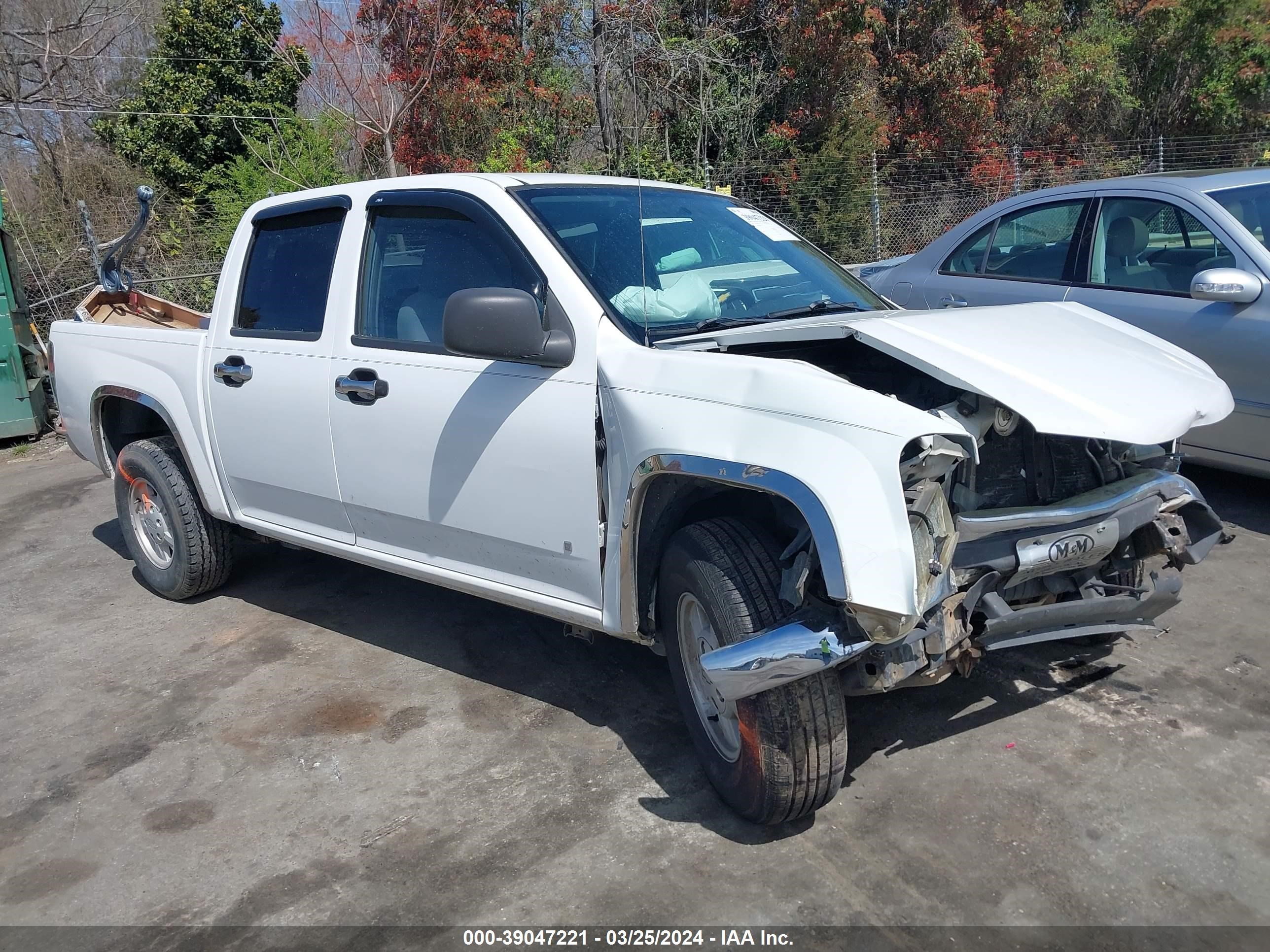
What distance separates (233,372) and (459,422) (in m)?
1.52

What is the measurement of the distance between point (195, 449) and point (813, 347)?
308cm

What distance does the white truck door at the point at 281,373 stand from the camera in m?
4.31

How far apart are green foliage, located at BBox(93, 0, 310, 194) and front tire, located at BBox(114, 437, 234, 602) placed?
13.1 metres

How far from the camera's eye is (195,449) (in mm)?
4953

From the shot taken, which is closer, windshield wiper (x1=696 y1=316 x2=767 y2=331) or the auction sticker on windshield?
windshield wiper (x1=696 y1=316 x2=767 y2=331)

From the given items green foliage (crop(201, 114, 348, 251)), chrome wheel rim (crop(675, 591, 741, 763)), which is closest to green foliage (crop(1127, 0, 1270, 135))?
green foliage (crop(201, 114, 348, 251))

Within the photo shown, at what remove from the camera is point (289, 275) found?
4.61 meters

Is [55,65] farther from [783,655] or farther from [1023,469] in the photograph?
[783,655]

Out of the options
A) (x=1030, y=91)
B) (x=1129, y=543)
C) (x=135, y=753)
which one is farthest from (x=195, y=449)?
(x=1030, y=91)

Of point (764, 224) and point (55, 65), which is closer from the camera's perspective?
point (764, 224)

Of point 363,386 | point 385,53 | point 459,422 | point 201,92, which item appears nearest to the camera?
point 459,422

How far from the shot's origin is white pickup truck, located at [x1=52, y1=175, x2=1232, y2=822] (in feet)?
9.13

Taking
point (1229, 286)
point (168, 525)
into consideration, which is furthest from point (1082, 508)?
point (168, 525)

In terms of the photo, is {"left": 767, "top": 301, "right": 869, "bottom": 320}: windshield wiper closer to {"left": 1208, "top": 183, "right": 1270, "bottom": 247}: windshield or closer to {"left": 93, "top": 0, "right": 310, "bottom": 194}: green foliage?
{"left": 1208, "top": 183, "right": 1270, "bottom": 247}: windshield
